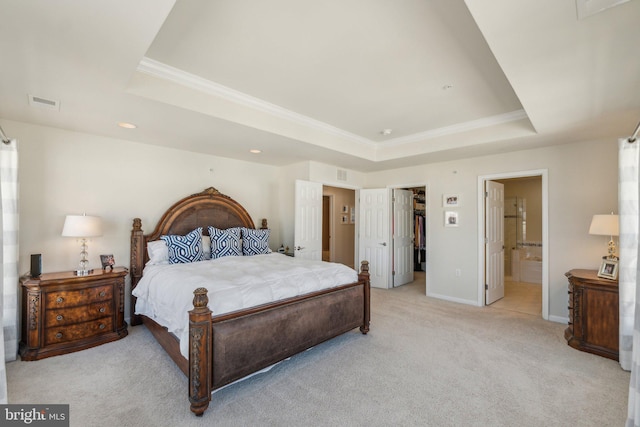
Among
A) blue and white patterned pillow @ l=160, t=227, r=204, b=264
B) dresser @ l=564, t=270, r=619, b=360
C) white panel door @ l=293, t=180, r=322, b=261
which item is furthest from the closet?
blue and white patterned pillow @ l=160, t=227, r=204, b=264

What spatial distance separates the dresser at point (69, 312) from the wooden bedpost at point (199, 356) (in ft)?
6.09

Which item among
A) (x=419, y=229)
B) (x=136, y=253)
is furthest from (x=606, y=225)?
(x=136, y=253)

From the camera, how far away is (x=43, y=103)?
2.72 metres

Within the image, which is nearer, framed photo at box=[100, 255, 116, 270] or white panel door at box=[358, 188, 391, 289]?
framed photo at box=[100, 255, 116, 270]

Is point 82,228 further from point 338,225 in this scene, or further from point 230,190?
point 338,225

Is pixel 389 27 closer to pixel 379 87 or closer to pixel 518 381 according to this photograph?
pixel 379 87

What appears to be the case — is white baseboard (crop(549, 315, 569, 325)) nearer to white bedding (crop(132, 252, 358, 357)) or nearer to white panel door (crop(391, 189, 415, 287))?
white panel door (crop(391, 189, 415, 287))

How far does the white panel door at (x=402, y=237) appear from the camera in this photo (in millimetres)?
5934

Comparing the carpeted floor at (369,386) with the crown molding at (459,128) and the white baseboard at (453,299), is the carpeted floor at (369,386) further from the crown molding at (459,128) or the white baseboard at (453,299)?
the crown molding at (459,128)

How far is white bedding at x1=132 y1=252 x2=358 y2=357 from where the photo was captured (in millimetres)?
2439

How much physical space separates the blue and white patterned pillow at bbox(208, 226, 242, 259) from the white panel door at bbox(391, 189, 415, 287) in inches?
122

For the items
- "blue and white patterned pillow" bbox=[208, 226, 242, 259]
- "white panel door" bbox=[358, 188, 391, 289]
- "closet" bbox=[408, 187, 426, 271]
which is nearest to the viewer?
"blue and white patterned pillow" bbox=[208, 226, 242, 259]

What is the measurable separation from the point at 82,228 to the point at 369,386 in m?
3.38

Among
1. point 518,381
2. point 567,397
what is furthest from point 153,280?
point 567,397
